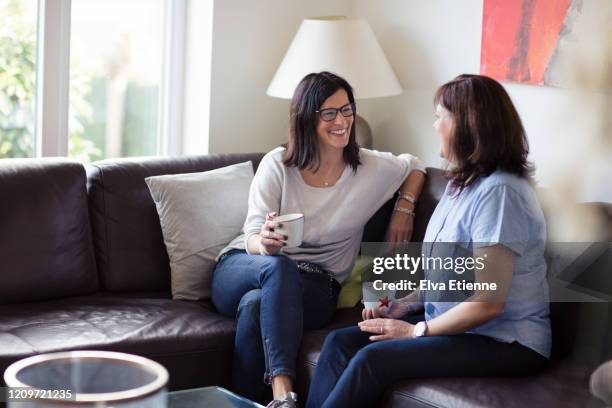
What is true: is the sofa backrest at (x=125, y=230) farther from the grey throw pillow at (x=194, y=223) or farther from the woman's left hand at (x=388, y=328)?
the woman's left hand at (x=388, y=328)

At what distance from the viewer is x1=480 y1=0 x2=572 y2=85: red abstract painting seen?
2.94 meters

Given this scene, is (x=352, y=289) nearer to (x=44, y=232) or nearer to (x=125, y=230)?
(x=125, y=230)

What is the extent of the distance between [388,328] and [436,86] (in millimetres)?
1358

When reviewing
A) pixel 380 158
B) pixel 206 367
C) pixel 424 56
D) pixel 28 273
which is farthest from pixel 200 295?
pixel 424 56

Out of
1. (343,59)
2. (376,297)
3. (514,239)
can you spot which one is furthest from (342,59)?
(514,239)

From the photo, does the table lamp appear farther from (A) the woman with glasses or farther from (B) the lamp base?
(A) the woman with glasses

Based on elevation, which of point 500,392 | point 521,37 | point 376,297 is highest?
point 521,37

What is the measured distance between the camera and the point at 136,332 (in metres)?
2.66

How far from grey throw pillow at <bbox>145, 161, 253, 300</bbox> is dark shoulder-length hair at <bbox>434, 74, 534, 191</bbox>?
3.10 feet

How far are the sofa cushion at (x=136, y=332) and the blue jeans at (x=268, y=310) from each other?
7 cm

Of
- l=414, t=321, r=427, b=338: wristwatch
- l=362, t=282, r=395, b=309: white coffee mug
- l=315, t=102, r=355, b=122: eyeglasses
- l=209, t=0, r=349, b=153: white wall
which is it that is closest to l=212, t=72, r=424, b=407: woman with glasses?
l=315, t=102, r=355, b=122: eyeglasses

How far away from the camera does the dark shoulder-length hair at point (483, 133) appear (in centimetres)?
238

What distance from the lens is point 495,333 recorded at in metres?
2.36

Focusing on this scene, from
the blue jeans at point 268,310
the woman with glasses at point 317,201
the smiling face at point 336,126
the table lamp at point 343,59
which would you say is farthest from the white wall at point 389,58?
the blue jeans at point 268,310
